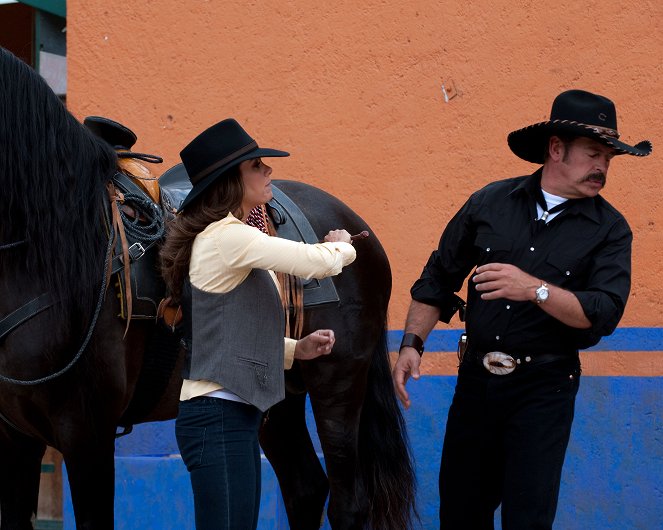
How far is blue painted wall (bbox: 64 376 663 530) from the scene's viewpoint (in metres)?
4.40

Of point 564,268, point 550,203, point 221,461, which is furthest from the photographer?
point 550,203

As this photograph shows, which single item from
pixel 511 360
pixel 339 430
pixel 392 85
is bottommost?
pixel 339 430

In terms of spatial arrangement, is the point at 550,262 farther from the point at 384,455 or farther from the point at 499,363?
the point at 384,455

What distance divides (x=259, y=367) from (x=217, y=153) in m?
0.59

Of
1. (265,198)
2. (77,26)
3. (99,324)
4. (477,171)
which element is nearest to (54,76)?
(77,26)

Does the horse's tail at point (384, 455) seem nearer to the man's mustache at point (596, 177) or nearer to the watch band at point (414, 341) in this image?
the watch band at point (414, 341)

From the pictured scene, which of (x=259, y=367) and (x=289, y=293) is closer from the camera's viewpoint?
(x=259, y=367)

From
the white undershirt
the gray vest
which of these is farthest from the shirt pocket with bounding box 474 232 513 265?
the gray vest

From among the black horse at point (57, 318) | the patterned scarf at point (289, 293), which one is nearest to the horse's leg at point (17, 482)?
the black horse at point (57, 318)

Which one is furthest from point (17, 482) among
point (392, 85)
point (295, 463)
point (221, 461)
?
point (392, 85)

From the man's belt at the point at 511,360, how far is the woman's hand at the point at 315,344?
574 mm

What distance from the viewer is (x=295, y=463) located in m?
4.27

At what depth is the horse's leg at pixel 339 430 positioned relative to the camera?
404 centimetres

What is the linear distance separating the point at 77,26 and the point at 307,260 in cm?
340
